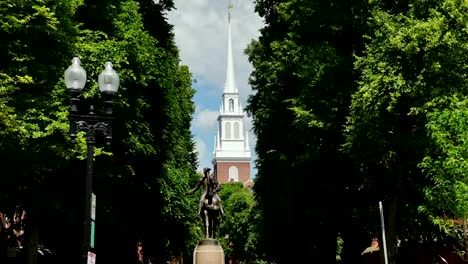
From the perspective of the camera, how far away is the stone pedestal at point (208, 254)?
71.4 ft

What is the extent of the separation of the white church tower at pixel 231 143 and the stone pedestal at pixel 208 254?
120328 millimetres

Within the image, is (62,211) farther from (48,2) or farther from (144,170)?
(144,170)

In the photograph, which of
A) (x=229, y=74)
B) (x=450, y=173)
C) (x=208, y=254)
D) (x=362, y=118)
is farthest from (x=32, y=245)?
(x=229, y=74)

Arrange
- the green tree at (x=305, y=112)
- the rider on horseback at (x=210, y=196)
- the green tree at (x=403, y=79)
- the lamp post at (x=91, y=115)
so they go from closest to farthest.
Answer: the lamp post at (x=91, y=115), the green tree at (x=403, y=79), the rider on horseback at (x=210, y=196), the green tree at (x=305, y=112)

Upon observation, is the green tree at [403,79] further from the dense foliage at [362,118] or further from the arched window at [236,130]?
the arched window at [236,130]

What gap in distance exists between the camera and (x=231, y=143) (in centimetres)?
14675

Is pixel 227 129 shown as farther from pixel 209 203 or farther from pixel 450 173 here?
pixel 450 173

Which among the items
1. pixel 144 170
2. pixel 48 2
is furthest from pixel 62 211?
pixel 144 170

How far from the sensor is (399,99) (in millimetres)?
21016

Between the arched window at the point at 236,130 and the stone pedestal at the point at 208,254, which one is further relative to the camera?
the arched window at the point at 236,130

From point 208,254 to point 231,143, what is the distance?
410 ft

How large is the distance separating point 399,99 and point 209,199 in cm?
776

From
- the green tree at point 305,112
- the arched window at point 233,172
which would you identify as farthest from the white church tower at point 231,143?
the green tree at point 305,112

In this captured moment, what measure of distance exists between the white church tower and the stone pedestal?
395 feet
